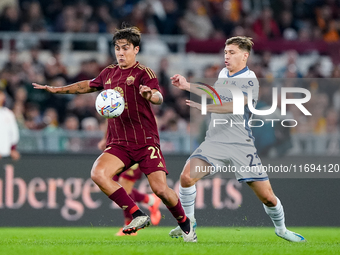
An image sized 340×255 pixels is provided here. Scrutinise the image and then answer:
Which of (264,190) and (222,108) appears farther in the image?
(264,190)

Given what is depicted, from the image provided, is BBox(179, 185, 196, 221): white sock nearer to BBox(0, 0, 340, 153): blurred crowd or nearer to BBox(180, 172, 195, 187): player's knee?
BBox(180, 172, 195, 187): player's knee

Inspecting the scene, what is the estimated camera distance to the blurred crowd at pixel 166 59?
41.7ft

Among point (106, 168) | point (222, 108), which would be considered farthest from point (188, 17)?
point (106, 168)

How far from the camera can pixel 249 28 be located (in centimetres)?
1703

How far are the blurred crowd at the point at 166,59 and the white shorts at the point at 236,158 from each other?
161 inches

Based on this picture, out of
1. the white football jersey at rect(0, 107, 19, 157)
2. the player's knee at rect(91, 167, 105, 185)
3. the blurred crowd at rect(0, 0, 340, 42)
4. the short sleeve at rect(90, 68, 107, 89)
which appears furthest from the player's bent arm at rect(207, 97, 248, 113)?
the blurred crowd at rect(0, 0, 340, 42)

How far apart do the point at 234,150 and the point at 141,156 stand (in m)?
1.15

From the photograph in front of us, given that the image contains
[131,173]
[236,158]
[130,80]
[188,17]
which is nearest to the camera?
[130,80]

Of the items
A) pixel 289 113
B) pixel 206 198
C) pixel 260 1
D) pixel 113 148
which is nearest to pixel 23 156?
pixel 206 198

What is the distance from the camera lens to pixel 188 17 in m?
16.5

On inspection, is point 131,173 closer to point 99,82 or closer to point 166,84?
point 99,82

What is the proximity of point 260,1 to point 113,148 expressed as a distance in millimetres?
12350

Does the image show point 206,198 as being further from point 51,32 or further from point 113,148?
point 51,32

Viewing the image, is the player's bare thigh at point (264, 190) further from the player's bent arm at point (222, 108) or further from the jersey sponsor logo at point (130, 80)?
the jersey sponsor logo at point (130, 80)
